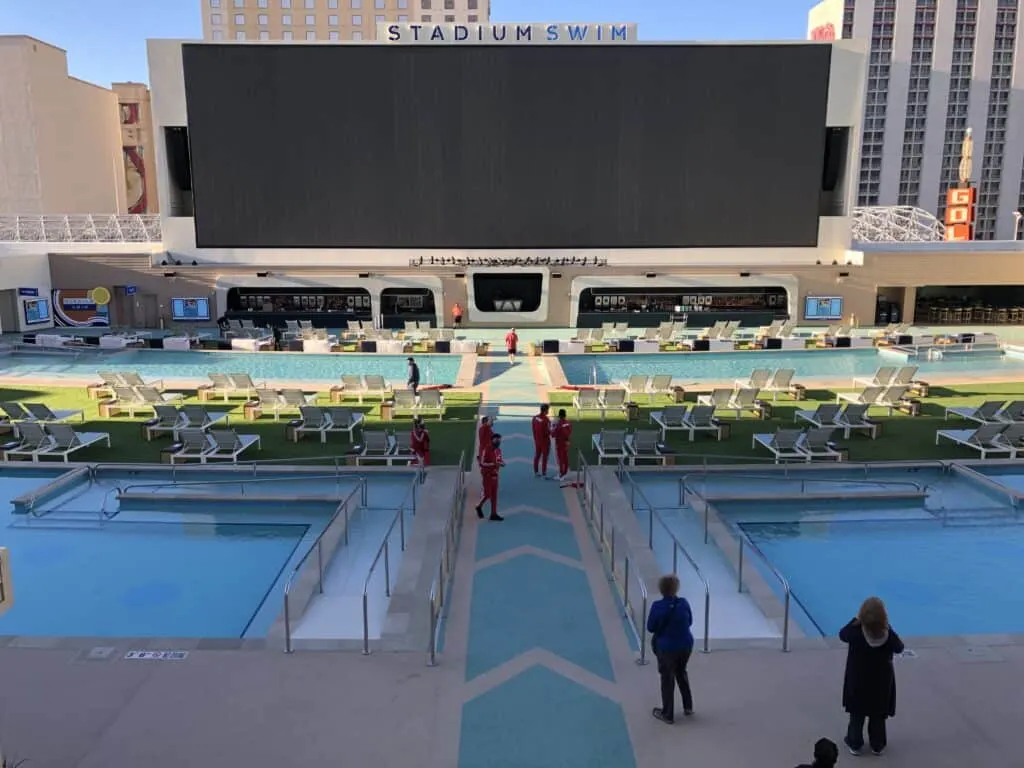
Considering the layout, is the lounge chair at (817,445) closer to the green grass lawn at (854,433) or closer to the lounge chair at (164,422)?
the green grass lawn at (854,433)

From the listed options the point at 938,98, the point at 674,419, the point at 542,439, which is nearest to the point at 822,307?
the point at 674,419

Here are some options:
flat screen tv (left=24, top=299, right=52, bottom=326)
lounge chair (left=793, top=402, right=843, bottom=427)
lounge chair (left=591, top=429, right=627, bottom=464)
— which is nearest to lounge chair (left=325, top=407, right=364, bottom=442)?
lounge chair (left=591, top=429, right=627, bottom=464)

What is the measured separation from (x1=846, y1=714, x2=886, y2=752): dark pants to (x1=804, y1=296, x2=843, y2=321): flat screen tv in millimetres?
34699

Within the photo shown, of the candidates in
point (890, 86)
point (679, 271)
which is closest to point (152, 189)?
point (679, 271)

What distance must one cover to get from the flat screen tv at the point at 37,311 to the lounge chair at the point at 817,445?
107 feet

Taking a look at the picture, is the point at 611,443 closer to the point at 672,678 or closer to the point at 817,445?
the point at 817,445

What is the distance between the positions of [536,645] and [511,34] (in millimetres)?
36059

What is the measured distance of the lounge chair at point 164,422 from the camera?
16.3 meters

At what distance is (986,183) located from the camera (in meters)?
85.5

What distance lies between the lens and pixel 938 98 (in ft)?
272

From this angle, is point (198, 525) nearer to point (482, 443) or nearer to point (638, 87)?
point (482, 443)

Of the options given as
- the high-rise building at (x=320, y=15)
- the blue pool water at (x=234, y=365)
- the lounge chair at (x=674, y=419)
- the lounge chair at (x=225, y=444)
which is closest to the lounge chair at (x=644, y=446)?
the lounge chair at (x=674, y=419)

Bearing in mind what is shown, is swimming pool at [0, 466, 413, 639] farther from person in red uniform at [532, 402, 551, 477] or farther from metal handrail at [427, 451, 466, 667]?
person in red uniform at [532, 402, 551, 477]

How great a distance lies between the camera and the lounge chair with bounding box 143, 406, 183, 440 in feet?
53.4
